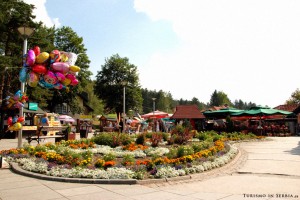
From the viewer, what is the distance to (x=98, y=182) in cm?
691

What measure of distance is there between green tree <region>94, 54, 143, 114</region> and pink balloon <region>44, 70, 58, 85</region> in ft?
141

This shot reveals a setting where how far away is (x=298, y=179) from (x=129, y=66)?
5037 centimetres

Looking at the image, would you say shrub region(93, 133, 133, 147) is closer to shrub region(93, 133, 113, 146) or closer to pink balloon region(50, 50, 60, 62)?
shrub region(93, 133, 113, 146)

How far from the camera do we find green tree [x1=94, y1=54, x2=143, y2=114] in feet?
170

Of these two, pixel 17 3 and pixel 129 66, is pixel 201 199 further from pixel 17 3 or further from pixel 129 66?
pixel 129 66

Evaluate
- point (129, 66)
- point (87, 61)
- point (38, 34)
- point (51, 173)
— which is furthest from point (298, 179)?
point (129, 66)

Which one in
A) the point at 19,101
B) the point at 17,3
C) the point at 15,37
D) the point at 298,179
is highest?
the point at 17,3

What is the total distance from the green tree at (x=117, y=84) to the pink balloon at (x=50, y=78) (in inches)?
1689

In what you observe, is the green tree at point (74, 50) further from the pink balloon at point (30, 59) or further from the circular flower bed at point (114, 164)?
the pink balloon at point (30, 59)

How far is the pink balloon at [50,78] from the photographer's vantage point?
8177 millimetres

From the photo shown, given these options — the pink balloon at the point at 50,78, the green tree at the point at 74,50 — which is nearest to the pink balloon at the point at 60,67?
the pink balloon at the point at 50,78

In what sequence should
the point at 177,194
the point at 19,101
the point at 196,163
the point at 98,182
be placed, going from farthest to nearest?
the point at 19,101 < the point at 196,163 < the point at 98,182 < the point at 177,194

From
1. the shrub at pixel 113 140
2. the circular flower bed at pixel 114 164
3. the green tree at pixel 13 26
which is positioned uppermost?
the green tree at pixel 13 26

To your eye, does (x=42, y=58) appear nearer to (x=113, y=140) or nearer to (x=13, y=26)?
(x=113, y=140)
